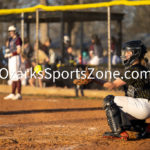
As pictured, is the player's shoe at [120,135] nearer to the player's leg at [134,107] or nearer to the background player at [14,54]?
the player's leg at [134,107]

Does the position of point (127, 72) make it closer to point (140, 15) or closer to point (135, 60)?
point (135, 60)

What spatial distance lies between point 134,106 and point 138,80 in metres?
0.37

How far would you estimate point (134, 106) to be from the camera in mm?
5676

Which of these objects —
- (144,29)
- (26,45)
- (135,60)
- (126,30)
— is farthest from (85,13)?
(126,30)

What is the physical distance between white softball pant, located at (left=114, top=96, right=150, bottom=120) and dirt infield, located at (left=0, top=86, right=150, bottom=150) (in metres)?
0.39

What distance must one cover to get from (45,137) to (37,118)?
2.12 metres

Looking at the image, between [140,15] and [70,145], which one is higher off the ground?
[140,15]

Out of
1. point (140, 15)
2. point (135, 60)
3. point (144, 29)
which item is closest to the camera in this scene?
point (135, 60)

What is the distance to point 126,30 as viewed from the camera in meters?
58.4

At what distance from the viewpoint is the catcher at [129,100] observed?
5.65 metres

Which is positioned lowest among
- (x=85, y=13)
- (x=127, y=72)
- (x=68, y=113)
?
(x=68, y=113)

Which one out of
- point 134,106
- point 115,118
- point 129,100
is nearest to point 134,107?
point 134,106

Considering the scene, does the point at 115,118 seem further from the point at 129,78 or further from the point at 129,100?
the point at 129,78

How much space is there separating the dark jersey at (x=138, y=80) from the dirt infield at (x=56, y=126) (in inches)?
26.7
